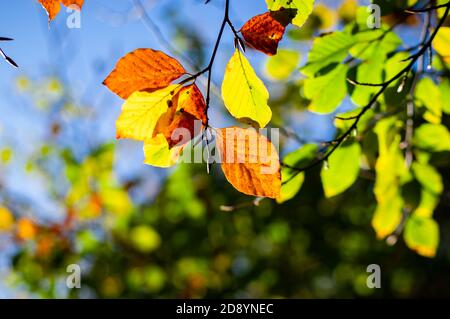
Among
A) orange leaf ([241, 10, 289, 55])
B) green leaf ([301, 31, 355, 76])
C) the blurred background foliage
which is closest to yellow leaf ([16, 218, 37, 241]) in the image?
the blurred background foliage

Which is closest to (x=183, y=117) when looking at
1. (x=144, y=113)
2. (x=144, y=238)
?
(x=144, y=113)

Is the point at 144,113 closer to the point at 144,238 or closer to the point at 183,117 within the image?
the point at 183,117

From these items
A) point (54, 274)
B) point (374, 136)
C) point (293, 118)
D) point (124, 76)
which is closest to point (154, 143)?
point (124, 76)

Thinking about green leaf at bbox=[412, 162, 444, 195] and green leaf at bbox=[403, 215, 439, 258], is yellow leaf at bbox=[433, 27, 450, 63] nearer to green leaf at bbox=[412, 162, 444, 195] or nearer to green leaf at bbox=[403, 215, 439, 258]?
green leaf at bbox=[412, 162, 444, 195]

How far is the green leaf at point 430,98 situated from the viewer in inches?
34.7

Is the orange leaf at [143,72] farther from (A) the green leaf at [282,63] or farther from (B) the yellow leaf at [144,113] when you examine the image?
(A) the green leaf at [282,63]

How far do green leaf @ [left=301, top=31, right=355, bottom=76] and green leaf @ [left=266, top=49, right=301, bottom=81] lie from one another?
11.4 inches

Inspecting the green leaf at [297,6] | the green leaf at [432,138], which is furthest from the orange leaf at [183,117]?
the green leaf at [432,138]

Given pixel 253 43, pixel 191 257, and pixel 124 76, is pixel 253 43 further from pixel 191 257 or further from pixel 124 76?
pixel 191 257

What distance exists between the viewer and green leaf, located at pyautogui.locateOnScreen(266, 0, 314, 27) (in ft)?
1.84

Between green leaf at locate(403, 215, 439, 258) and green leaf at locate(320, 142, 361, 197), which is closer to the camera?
green leaf at locate(320, 142, 361, 197)

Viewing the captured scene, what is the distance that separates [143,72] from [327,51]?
0.40m

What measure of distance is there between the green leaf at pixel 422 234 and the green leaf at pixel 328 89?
47 centimetres
